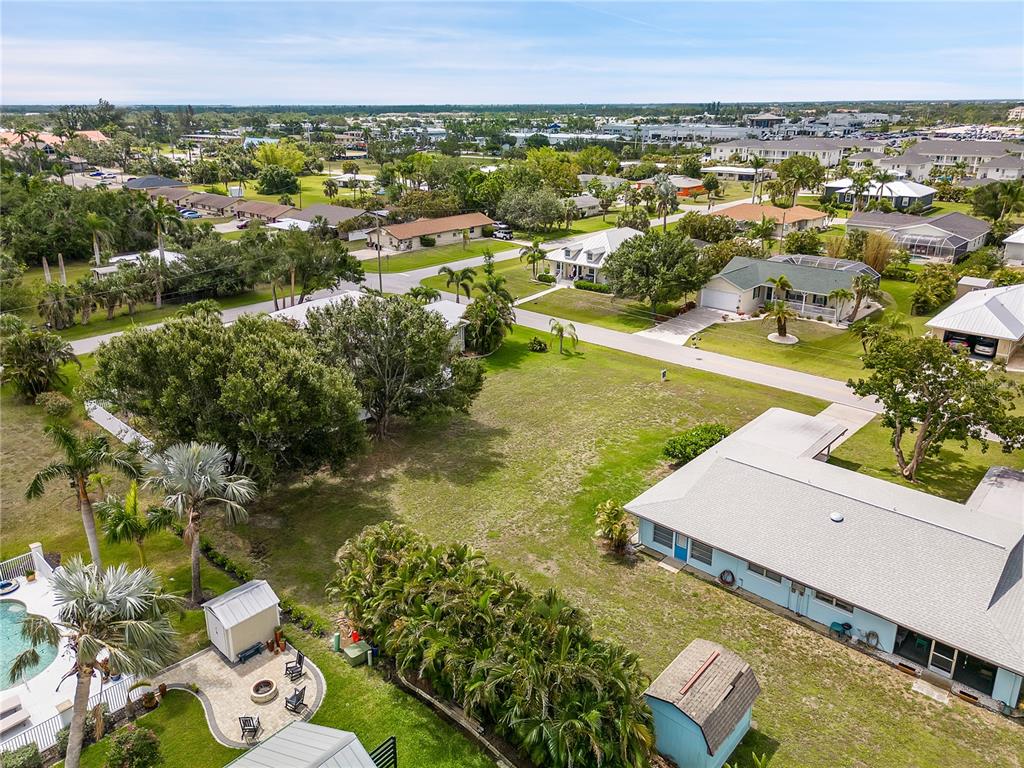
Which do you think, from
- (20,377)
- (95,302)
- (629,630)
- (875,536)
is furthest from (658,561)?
(95,302)

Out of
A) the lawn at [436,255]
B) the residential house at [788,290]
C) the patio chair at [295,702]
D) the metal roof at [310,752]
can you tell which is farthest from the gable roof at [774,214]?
the metal roof at [310,752]

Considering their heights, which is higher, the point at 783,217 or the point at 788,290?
the point at 783,217

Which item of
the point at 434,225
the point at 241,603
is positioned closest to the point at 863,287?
the point at 241,603

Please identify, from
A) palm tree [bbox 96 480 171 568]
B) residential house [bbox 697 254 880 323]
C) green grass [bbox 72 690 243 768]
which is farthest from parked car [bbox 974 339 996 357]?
palm tree [bbox 96 480 171 568]

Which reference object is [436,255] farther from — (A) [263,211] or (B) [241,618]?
(B) [241,618]

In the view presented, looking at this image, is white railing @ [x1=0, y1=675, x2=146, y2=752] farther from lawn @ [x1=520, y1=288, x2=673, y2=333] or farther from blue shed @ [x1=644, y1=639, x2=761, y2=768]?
lawn @ [x1=520, y1=288, x2=673, y2=333]

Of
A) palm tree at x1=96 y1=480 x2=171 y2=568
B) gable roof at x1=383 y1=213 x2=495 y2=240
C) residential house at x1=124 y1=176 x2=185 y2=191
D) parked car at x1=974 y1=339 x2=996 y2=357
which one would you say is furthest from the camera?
residential house at x1=124 y1=176 x2=185 y2=191

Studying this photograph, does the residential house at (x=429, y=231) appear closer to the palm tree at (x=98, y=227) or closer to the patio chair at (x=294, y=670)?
the palm tree at (x=98, y=227)
